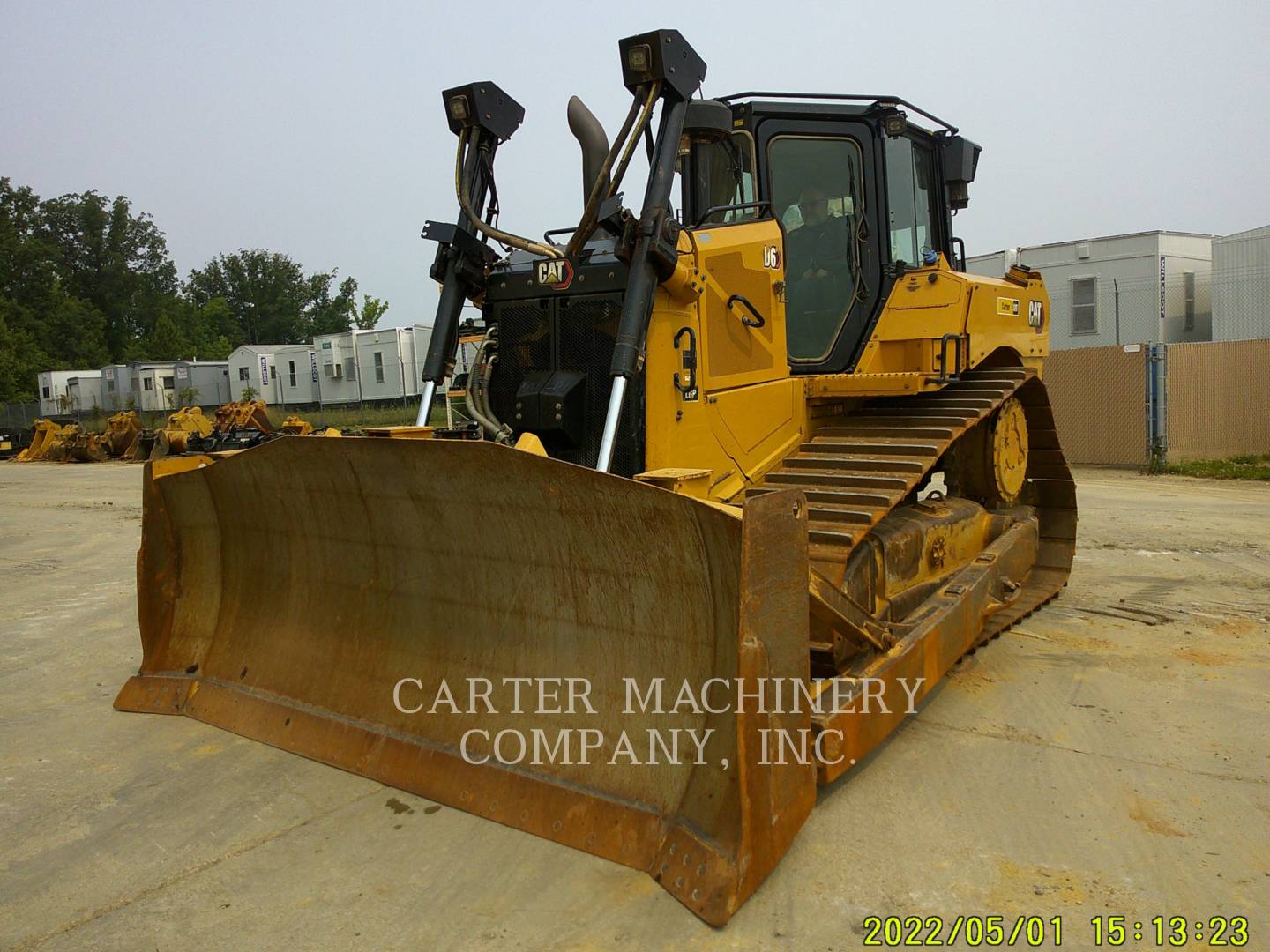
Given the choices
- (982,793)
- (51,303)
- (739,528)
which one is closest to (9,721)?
(739,528)

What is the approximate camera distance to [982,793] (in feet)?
12.1

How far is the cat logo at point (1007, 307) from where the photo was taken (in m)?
6.30

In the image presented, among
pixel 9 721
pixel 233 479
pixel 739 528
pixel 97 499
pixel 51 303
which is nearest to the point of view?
pixel 739 528

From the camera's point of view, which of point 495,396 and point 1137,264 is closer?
point 495,396

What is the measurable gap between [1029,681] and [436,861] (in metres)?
3.08

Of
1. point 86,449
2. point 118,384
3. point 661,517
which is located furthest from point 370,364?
point 661,517

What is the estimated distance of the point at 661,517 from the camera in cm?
313

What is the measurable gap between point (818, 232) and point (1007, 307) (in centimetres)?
160

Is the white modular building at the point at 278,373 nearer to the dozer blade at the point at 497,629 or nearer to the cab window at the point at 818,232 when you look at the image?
the cab window at the point at 818,232

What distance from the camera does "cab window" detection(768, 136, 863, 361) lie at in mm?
5488

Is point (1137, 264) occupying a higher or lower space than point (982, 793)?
higher

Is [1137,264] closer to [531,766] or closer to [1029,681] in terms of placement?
[1029,681]

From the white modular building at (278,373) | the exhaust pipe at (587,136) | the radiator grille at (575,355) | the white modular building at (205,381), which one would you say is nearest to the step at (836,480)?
the radiator grille at (575,355)

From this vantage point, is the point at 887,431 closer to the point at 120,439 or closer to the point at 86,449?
the point at 120,439
